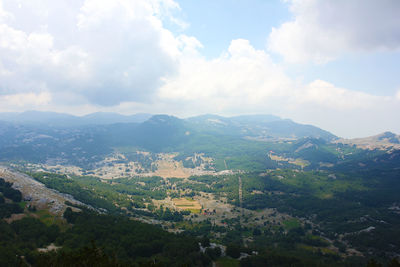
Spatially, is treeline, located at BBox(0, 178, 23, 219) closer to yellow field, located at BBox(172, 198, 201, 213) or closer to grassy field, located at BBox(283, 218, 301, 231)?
yellow field, located at BBox(172, 198, 201, 213)

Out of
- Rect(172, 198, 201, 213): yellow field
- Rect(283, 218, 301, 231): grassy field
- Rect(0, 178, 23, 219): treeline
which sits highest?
Rect(0, 178, 23, 219): treeline

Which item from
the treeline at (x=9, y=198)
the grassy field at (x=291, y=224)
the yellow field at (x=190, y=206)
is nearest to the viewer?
the treeline at (x=9, y=198)

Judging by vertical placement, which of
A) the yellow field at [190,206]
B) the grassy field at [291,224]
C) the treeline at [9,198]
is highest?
the treeline at [9,198]

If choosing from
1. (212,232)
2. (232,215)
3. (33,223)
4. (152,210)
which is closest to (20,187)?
(33,223)

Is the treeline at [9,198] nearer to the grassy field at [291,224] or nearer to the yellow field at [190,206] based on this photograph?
the yellow field at [190,206]

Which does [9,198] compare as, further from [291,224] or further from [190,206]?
[291,224]

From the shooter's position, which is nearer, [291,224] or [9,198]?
[9,198]

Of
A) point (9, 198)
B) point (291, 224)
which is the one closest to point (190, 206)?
point (291, 224)

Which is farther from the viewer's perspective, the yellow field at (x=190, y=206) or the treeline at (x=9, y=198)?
the yellow field at (x=190, y=206)

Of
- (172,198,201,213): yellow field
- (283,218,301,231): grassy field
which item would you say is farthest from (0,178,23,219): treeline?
(283,218,301,231): grassy field

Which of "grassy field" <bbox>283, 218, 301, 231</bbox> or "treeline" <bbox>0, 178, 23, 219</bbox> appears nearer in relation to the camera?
"treeline" <bbox>0, 178, 23, 219</bbox>

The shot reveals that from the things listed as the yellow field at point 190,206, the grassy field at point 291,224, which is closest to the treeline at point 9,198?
the yellow field at point 190,206
